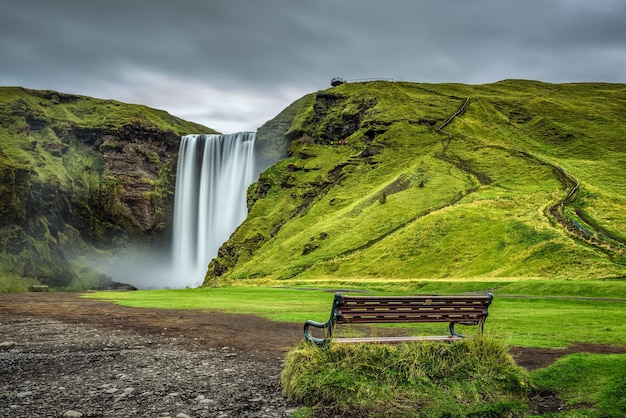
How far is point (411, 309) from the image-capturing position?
33.9ft

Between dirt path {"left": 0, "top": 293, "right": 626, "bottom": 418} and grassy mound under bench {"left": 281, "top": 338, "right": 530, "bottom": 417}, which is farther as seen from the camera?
dirt path {"left": 0, "top": 293, "right": 626, "bottom": 418}

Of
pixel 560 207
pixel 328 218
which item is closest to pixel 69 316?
pixel 560 207

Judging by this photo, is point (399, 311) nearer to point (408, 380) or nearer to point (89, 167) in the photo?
point (408, 380)

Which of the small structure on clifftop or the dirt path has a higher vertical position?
the small structure on clifftop

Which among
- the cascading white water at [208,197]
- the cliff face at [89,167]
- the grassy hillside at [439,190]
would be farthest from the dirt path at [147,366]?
the cliff face at [89,167]

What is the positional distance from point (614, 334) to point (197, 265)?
355 ft

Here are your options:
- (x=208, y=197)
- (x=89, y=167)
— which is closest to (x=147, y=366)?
(x=208, y=197)

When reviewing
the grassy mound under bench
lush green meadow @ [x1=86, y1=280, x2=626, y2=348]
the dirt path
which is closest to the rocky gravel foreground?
the dirt path

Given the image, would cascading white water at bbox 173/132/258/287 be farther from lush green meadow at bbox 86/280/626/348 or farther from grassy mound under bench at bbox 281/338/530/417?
grassy mound under bench at bbox 281/338/530/417

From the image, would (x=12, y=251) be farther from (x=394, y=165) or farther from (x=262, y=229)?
(x=394, y=165)

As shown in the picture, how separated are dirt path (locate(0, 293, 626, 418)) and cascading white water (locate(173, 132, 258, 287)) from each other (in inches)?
3684

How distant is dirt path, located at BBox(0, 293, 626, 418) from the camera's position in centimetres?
875

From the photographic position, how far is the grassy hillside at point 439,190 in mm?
53250

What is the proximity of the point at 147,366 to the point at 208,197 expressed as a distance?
348 feet
